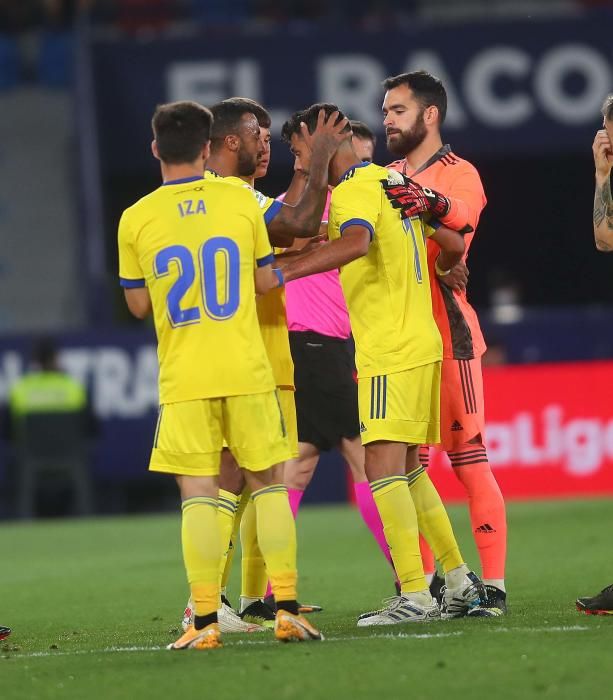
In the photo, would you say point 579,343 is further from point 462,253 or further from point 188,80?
point 462,253

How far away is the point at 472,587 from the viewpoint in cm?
623

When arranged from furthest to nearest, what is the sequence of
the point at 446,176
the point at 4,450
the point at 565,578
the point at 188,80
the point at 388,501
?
the point at 188,80
the point at 4,450
the point at 565,578
the point at 446,176
the point at 388,501

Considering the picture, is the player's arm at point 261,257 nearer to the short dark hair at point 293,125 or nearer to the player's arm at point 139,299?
the player's arm at point 139,299

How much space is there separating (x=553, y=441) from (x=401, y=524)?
318 inches

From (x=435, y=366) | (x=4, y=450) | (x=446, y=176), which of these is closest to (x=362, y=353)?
(x=435, y=366)

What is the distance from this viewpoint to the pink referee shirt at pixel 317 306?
7.61 metres

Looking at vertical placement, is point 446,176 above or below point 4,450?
above

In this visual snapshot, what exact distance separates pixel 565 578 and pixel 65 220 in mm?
11759

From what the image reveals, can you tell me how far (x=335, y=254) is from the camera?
5.83 meters

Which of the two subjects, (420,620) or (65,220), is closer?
(420,620)

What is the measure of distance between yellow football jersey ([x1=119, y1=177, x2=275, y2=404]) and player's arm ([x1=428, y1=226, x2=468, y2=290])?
1.09m

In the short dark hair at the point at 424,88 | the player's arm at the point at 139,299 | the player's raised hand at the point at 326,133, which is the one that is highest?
the short dark hair at the point at 424,88

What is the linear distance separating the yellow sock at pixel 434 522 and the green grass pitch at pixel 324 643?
36cm

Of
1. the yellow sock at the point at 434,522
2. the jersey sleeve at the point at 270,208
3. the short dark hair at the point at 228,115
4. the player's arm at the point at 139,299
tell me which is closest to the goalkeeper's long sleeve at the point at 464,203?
the jersey sleeve at the point at 270,208
